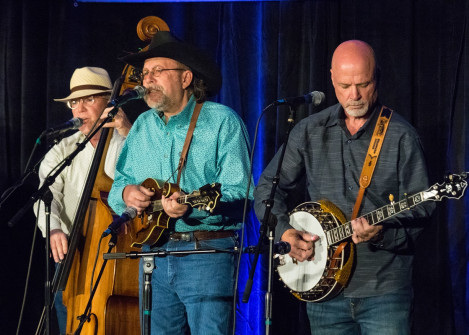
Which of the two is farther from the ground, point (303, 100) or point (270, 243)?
point (303, 100)

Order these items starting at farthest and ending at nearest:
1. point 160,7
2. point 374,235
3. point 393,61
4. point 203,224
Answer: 1. point 160,7
2. point 393,61
3. point 203,224
4. point 374,235

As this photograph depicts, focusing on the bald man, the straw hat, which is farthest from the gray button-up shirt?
the straw hat

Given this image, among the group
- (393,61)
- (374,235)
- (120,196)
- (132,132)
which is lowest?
(374,235)

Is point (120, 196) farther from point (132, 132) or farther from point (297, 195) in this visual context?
point (297, 195)

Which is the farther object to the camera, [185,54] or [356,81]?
[185,54]

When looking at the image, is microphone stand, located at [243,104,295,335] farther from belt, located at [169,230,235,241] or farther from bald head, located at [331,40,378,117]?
bald head, located at [331,40,378,117]

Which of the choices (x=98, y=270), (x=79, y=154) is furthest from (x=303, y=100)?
→ (x=79, y=154)

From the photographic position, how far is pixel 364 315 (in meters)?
3.38

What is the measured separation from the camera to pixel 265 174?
386cm

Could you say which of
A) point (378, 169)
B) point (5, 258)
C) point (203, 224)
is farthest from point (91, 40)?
point (378, 169)

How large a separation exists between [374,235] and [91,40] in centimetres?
347

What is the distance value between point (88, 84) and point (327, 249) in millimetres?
2505

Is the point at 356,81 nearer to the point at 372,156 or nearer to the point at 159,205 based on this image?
the point at 372,156

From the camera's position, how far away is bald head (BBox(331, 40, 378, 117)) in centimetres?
358
